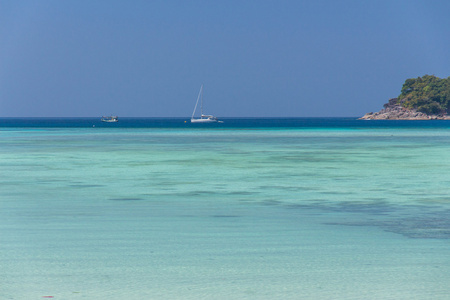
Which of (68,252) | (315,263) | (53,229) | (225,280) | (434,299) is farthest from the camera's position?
(53,229)

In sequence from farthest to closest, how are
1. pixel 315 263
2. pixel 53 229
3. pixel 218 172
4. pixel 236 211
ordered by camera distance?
pixel 218 172, pixel 236 211, pixel 53 229, pixel 315 263

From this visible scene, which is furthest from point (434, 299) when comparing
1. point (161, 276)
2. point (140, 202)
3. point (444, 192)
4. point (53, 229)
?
point (444, 192)

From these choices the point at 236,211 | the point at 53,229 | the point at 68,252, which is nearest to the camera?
the point at 68,252

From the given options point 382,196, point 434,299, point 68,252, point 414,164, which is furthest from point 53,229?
point 414,164

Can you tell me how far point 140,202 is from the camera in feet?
43.5

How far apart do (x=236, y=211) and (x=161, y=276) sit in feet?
17.1

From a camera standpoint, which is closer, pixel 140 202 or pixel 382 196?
pixel 140 202

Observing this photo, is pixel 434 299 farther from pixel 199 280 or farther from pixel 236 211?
pixel 236 211

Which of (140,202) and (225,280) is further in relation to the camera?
(140,202)

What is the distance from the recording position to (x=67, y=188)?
16.2 metres

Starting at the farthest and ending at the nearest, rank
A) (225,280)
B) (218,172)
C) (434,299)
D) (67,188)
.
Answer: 1. (218,172)
2. (67,188)
3. (225,280)
4. (434,299)

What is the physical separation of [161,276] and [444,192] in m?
9.94

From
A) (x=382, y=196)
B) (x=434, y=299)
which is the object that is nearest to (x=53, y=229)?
(x=434, y=299)

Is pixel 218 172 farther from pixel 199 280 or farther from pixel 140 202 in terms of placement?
pixel 199 280
